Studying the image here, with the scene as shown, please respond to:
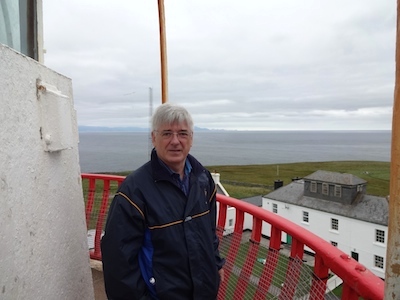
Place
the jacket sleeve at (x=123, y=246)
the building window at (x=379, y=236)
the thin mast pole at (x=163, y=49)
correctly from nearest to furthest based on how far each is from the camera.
Answer: the jacket sleeve at (x=123, y=246), the thin mast pole at (x=163, y=49), the building window at (x=379, y=236)

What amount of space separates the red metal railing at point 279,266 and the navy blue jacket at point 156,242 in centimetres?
58

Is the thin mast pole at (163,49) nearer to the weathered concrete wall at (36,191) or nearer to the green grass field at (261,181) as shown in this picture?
the weathered concrete wall at (36,191)

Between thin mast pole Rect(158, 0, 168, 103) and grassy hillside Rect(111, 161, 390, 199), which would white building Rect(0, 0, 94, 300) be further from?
grassy hillside Rect(111, 161, 390, 199)

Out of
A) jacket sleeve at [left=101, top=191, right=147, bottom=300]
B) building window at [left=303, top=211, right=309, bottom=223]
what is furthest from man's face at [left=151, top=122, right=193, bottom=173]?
building window at [left=303, top=211, right=309, bottom=223]

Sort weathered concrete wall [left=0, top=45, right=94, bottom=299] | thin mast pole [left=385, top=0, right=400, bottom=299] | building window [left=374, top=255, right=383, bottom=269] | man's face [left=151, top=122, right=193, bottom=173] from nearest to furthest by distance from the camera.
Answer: thin mast pole [left=385, top=0, right=400, bottom=299] < weathered concrete wall [left=0, top=45, right=94, bottom=299] < man's face [left=151, top=122, right=193, bottom=173] < building window [left=374, top=255, right=383, bottom=269]

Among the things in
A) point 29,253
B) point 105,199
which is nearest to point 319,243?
point 29,253

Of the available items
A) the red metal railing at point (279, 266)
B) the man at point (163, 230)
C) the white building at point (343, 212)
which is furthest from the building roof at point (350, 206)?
the man at point (163, 230)

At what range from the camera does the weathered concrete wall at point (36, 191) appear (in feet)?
4.98

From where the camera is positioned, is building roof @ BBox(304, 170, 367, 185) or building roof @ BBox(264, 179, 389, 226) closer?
building roof @ BBox(264, 179, 389, 226)

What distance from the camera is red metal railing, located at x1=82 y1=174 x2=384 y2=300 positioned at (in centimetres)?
160

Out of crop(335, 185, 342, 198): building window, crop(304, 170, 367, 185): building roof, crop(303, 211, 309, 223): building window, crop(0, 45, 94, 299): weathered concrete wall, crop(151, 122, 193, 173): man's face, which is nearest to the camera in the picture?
crop(0, 45, 94, 299): weathered concrete wall

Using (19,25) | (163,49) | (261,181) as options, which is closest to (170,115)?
(19,25)

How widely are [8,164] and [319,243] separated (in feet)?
5.38

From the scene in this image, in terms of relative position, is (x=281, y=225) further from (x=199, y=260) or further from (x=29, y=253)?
(x=29, y=253)
